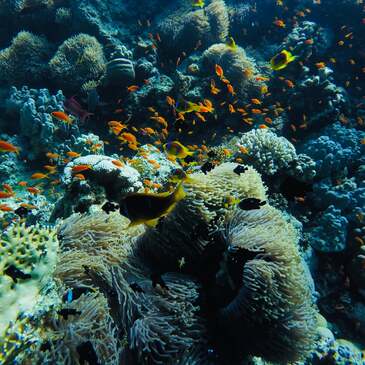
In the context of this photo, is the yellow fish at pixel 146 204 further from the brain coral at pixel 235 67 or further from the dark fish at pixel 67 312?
the brain coral at pixel 235 67

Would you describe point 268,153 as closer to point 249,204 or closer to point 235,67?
point 249,204

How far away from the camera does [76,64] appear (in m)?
8.84

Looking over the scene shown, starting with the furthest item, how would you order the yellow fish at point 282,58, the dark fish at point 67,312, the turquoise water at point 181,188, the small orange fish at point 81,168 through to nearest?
the yellow fish at point 282,58 < the small orange fish at point 81,168 < the turquoise water at point 181,188 < the dark fish at point 67,312

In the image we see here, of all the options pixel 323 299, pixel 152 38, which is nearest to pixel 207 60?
pixel 152 38

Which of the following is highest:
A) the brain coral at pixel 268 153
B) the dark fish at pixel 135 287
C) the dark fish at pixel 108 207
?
the dark fish at pixel 108 207

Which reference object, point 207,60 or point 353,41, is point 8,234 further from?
point 353,41

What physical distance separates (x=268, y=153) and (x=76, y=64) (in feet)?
19.9

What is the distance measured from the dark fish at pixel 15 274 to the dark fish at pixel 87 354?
0.71 meters

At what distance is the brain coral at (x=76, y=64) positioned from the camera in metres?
8.81

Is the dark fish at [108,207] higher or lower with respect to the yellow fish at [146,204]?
lower

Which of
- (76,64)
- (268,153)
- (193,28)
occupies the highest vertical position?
(193,28)

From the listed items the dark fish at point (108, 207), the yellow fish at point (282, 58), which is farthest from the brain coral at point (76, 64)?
the dark fish at point (108, 207)

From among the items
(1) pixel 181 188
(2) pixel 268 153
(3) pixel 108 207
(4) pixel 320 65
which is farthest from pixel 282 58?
(1) pixel 181 188

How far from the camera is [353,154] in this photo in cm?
768
